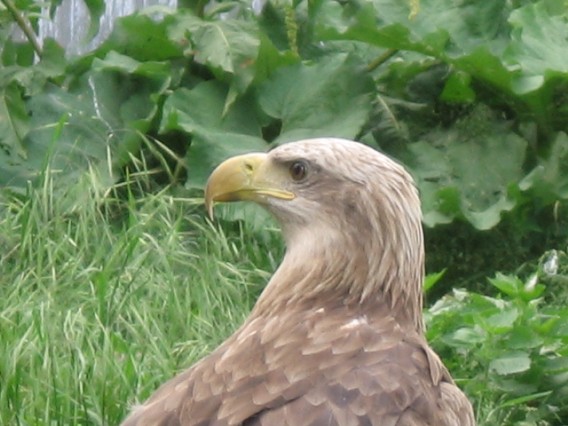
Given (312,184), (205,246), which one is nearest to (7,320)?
(205,246)

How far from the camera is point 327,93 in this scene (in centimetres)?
758

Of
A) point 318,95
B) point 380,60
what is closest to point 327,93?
point 318,95

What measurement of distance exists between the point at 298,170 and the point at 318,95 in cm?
272

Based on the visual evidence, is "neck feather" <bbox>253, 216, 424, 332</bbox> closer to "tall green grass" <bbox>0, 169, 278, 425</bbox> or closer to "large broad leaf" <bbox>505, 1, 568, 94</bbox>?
"tall green grass" <bbox>0, 169, 278, 425</bbox>

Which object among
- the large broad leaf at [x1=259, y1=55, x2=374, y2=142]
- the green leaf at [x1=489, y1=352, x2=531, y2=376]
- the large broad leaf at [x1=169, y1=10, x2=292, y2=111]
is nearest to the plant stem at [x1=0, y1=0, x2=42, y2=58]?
the large broad leaf at [x1=169, y1=10, x2=292, y2=111]

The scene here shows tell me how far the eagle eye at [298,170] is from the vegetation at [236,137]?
1419 mm

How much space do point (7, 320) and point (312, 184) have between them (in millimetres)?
1714

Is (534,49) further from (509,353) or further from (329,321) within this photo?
(329,321)

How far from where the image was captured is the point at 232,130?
755cm

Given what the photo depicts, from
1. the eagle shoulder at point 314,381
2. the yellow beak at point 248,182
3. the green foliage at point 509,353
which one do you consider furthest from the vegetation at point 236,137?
the eagle shoulder at point 314,381

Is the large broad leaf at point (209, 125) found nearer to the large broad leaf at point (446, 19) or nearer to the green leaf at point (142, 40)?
the green leaf at point (142, 40)

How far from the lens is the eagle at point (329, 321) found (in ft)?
13.6

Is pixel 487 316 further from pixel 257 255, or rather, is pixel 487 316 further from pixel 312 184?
pixel 257 255

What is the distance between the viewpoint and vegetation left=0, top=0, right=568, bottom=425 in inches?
262
